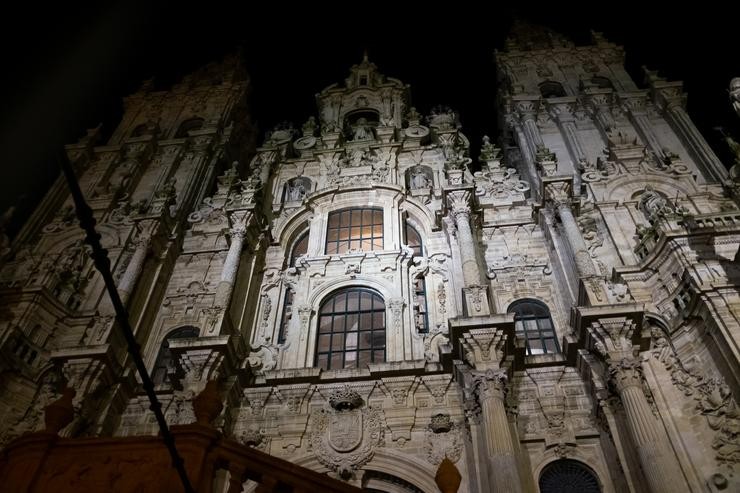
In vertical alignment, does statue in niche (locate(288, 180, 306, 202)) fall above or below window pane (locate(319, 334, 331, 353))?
above

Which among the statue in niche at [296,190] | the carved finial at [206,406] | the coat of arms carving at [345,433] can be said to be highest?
the statue in niche at [296,190]

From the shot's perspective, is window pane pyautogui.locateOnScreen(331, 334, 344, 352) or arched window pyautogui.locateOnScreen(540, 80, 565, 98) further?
arched window pyautogui.locateOnScreen(540, 80, 565, 98)

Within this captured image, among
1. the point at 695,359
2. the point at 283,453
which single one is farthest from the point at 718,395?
the point at 283,453

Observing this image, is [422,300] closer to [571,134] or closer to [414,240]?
[414,240]

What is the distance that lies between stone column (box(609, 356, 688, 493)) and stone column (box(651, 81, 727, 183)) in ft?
27.3

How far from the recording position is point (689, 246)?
12.4 m

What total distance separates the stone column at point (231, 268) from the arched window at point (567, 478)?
7.68 m

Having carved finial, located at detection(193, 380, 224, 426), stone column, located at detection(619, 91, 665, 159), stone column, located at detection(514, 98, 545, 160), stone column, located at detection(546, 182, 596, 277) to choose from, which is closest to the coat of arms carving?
carved finial, located at detection(193, 380, 224, 426)

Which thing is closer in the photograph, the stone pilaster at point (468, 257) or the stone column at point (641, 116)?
the stone pilaster at point (468, 257)

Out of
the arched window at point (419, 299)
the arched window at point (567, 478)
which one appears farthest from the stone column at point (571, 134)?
the arched window at point (567, 478)

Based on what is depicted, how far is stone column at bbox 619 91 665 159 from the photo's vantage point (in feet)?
60.6

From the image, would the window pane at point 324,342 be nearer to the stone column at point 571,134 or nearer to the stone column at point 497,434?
the stone column at point 497,434

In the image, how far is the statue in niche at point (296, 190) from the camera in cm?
1994

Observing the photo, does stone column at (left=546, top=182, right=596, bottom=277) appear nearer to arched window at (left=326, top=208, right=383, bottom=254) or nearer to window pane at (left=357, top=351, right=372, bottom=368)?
arched window at (left=326, top=208, right=383, bottom=254)
